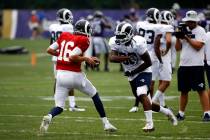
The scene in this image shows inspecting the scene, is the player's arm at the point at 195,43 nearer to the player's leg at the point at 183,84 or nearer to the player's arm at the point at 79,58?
the player's leg at the point at 183,84

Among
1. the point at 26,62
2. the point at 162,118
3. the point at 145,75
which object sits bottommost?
the point at 26,62

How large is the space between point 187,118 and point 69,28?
2909mm

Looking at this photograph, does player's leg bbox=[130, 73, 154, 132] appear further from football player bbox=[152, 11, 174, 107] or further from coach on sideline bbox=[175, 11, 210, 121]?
football player bbox=[152, 11, 174, 107]

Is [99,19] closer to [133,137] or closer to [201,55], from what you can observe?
[201,55]

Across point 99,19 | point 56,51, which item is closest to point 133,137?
point 56,51

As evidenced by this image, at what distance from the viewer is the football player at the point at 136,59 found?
39.3 ft

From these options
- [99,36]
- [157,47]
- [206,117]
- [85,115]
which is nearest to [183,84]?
[206,117]

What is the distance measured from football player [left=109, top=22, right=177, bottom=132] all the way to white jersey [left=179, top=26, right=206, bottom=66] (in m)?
1.43

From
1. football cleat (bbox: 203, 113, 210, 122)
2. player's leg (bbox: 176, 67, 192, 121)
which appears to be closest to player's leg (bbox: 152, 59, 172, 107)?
player's leg (bbox: 176, 67, 192, 121)

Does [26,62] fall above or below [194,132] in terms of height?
below

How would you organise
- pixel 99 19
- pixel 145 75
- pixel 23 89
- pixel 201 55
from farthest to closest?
pixel 99 19, pixel 23 89, pixel 201 55, pixel 145 75

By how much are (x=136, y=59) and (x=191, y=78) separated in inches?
66.2

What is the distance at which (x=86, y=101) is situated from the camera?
679 inches

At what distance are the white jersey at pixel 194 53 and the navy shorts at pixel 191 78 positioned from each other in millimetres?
87
